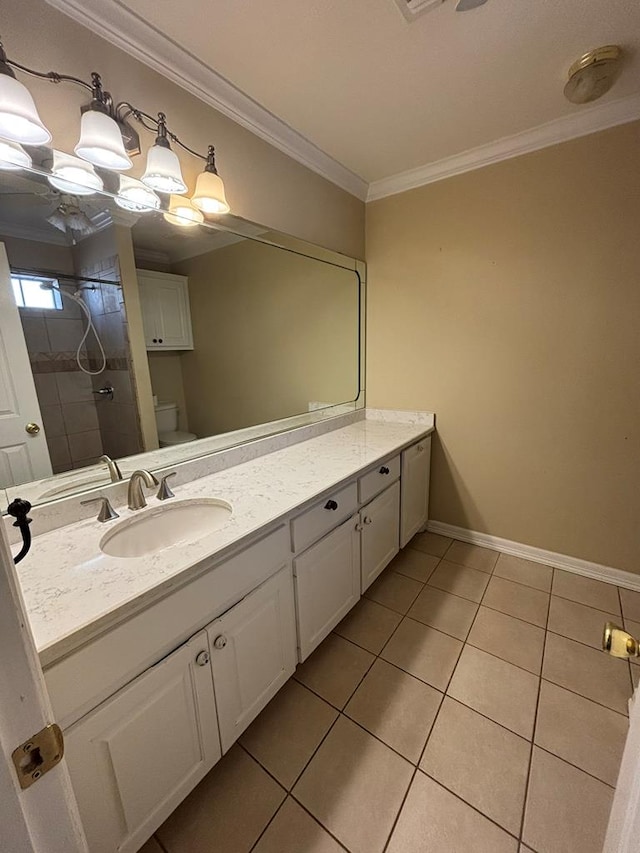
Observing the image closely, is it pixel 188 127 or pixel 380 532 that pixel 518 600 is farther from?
pixel 188 127

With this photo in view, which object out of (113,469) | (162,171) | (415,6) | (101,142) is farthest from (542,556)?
(101,142)

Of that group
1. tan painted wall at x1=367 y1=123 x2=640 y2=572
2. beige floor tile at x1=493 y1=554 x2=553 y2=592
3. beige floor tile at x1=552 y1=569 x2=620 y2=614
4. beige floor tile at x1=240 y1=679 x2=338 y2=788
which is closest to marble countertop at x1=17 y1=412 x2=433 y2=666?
beige floor tile at x1=240 y1=679 x2=338 y2=788

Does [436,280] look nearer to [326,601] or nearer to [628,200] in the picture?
[628,200]

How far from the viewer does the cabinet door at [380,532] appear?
171cm

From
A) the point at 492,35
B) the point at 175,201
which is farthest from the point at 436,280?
the point at 175,201

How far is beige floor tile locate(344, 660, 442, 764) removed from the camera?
4.01ft

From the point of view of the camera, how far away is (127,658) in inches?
31.6

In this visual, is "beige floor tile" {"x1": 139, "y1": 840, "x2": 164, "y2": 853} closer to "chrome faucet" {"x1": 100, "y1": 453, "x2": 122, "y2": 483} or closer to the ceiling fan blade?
"chrome faucet" {"x1": 100, "y1": 453, "x2": 122, "y2": 483}

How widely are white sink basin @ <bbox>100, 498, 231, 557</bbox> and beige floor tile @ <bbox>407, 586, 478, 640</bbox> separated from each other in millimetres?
1139

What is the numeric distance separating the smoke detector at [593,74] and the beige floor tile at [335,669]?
247cm

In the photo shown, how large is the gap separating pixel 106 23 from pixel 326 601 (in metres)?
2.11

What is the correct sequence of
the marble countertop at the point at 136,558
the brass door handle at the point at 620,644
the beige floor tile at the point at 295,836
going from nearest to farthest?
the brass door handle at the point at 620,644 < the marble countertop at the point at 136,558 < the beige floor tile at the point at 295,836

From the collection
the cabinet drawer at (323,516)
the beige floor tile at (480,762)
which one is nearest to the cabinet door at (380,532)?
the cabinet drawer at (323,516)

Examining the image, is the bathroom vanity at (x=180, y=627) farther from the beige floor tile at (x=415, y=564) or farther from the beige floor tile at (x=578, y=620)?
the beige floor tile at (x=578, y=620)
